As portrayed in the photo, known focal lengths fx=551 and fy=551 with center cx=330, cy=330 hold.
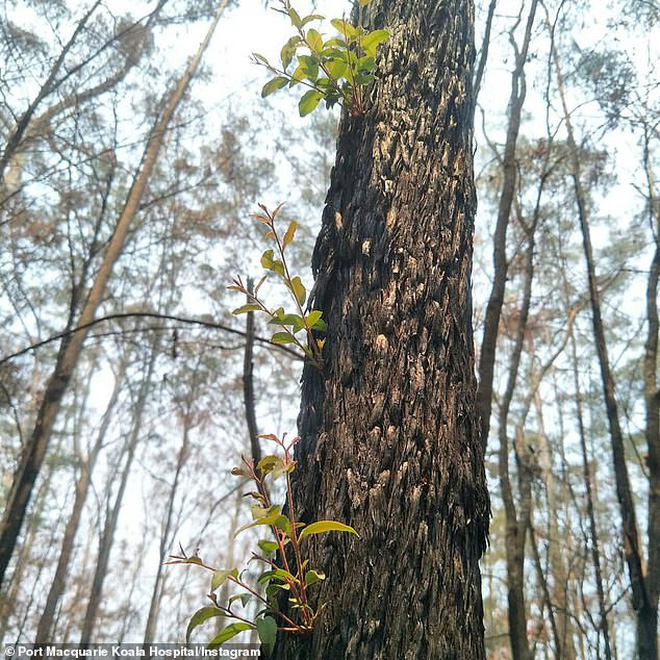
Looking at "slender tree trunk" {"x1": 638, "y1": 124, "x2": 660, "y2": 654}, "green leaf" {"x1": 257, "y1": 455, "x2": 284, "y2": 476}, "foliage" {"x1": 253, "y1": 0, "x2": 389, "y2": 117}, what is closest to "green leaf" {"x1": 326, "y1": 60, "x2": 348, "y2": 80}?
"foliage" {"x1": 253, "y1": 0, "x2": 389, "y2": 117}

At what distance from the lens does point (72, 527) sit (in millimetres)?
7785

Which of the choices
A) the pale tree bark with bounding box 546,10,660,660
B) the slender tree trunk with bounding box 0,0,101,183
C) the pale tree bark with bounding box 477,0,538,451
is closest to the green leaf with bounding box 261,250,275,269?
the pale tree bark with bounding box 477,0,538,451

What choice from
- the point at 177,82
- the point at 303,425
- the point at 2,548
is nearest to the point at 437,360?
the point at 303,425

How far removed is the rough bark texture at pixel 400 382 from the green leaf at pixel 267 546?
61mm

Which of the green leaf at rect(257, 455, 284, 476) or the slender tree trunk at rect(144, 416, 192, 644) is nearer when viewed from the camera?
the green leaf at rect(257, 455, 284, 476)

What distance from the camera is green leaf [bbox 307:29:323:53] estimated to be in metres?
0.90

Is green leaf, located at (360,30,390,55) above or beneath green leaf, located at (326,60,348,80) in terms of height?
above

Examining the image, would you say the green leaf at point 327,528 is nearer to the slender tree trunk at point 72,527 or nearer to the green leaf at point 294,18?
the green leaf at point 294,18

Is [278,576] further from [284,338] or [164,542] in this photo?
[164,542]

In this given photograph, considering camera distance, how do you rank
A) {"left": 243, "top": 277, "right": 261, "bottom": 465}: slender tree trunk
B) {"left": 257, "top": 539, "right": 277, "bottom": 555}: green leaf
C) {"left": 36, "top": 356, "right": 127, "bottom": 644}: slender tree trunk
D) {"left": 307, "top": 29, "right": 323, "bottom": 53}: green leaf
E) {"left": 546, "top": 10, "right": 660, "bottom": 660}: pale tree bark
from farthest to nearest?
{"left": 36, "top": 356, "right": 127, "bottom": 644}: slender tree trunk
{"left": 546, "top": 10, "right": 660, "bottom": 660}: pale tree bark
{"left": 243, "top": 277, "right": 261, "bottom": 465}: slender tree trunk
{"left": 307, "top": 29, "right": 323, "bottom": 53}: green leaf
{"left": 257, "top": 539, "right": 277, "bottom": 555}: green leaf

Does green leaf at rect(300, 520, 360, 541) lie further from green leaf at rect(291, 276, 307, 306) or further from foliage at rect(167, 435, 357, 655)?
green leaf at rect(291, 276, 307, 306)

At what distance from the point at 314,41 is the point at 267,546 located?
781 mm

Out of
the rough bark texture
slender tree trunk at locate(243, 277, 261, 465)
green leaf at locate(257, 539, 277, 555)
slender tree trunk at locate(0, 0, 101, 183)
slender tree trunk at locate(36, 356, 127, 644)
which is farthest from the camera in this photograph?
slender tree trunk at locate(36, 356, 127, 644)

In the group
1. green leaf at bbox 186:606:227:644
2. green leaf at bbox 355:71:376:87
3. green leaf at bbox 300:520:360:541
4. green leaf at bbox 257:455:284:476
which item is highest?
green leaf at bbox 355:71:376:87
